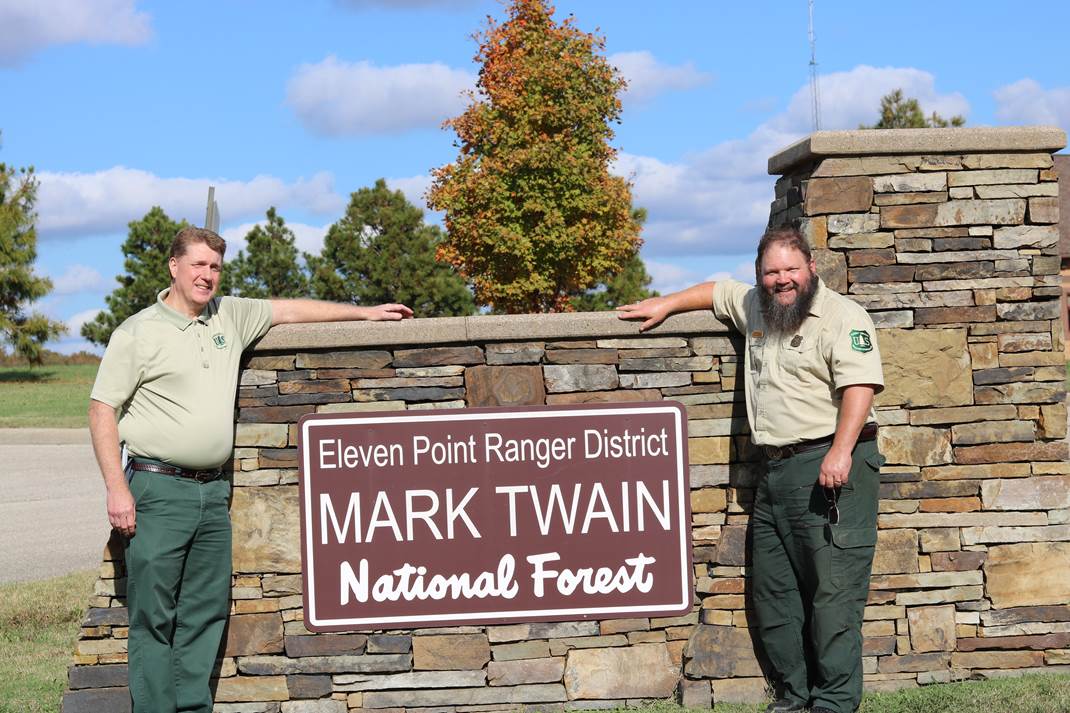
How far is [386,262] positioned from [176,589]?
112 feet

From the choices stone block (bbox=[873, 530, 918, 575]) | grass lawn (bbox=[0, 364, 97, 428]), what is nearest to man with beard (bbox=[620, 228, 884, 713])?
stone block (bbox=[873, 530, 918, 575])

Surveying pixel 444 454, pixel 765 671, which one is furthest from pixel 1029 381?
pixel 444 454

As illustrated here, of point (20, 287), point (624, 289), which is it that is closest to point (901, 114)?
point (624, 289)

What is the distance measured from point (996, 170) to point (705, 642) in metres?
2.60

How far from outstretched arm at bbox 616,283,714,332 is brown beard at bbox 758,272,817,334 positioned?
413 mm

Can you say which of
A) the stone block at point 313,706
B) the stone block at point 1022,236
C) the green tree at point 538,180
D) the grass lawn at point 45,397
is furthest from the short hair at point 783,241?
the green tree at point 538,180

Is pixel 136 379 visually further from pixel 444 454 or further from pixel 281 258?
pixel 281 258

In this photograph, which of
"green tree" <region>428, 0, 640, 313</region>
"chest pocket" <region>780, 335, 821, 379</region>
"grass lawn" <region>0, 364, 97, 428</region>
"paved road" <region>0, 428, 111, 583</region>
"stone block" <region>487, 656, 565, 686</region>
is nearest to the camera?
"chest pocket" <region>780, 335, 821, 379</region>

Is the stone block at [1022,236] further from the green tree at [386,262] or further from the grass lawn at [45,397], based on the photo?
the green tree at [386,262]

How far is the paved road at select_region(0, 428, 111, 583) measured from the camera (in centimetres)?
995

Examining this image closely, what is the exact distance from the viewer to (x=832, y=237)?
17.8 feet

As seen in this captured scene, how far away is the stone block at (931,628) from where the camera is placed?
5457 millimetres

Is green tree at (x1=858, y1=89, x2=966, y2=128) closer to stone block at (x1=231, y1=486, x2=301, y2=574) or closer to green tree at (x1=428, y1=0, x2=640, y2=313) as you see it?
green tree at (x1=428, y1=0, x2=640, y2=313)

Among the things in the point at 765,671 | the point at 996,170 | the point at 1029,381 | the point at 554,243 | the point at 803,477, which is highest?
the point at 554,243
